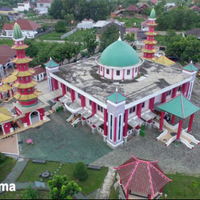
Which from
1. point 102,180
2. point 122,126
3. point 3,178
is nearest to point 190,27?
point 122,126

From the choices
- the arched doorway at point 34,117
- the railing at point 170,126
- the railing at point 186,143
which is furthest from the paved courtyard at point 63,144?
the railing at point 186,143

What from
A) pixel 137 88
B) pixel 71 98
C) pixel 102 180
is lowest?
pixel 102 180

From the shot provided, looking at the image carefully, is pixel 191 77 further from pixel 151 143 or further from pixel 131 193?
pixel 131 193

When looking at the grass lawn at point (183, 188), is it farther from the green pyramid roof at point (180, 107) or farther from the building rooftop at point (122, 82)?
the building rooftop at point (122, 82)

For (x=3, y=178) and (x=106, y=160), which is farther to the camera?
(x=106, y=160)

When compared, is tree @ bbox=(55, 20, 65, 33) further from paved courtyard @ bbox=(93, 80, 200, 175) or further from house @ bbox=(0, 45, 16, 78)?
paved courtyard @ bbox=(93, 80, 200, 175)

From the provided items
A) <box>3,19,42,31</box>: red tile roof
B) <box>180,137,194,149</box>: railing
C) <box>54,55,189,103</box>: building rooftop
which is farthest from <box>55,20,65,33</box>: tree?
<box>180,137,194,149</box>: railing

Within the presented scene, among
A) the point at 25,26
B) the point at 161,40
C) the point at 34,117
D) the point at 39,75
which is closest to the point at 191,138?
the point at 34,117
